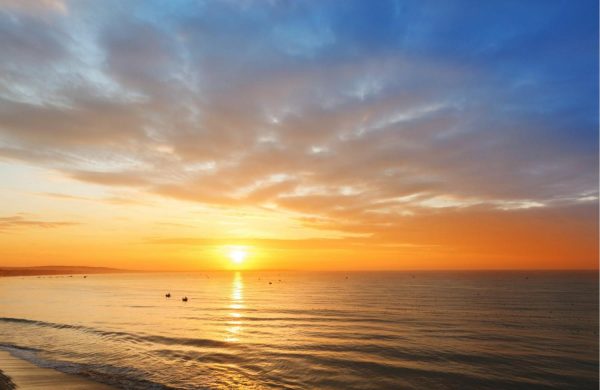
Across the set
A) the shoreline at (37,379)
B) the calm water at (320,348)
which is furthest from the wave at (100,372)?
the shoreline at (37,379)

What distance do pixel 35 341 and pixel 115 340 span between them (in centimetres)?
857

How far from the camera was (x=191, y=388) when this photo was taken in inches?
1003

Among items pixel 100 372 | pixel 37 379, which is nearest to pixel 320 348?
pixel 100 372

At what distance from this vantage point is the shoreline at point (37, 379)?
23.2m

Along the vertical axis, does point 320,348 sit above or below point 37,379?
below

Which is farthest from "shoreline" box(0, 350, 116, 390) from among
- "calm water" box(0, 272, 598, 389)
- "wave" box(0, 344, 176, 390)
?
"calm water" box(0, 272, 598, 389)

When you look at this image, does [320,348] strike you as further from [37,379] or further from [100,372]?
[37,379]

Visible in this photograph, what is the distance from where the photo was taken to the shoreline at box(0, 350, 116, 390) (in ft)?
76.3

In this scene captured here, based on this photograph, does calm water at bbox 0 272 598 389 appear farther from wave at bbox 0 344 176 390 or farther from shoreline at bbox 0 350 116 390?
shoreline at bbox 0 350 116 390

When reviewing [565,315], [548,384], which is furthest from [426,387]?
[565,315]

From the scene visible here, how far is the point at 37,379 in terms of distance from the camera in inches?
987

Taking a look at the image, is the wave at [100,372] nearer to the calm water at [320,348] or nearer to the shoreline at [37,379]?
the calm water at [320,348]

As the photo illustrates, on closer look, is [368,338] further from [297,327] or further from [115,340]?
[115,340]

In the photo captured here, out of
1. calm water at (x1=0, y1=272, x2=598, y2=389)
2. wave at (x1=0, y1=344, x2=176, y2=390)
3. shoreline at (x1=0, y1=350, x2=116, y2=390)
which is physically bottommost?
calm water at (x1=0, y1=272, x2=598, y2=389)
